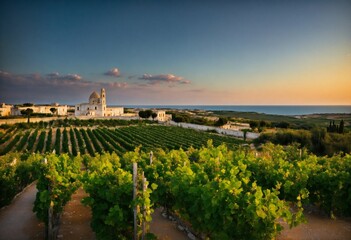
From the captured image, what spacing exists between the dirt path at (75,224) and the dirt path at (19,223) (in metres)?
0.55

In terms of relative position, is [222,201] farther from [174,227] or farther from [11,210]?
[11,210]

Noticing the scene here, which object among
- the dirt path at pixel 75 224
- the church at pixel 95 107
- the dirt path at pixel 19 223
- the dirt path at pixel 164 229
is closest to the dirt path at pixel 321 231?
the dirt path at pixel 164 229

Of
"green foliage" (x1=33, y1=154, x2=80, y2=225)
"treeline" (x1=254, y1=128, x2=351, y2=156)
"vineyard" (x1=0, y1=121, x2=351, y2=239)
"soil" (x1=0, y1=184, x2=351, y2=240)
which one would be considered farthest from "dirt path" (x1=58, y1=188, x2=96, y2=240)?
"treeline" (x1=254, y1=128, x2=351, y2=156)

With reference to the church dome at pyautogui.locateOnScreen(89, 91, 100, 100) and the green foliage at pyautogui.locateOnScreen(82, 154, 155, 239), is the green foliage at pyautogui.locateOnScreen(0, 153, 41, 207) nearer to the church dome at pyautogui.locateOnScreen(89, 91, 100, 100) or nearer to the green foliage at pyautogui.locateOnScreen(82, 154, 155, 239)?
the green foliage at pyautogui.locateOnScreen(82, 154, 155, 239)

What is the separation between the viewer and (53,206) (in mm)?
6207

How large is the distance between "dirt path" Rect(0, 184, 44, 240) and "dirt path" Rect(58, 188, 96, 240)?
1.82 feet

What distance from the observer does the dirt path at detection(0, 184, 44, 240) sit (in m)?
6.40

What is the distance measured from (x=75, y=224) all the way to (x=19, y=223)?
158 cm

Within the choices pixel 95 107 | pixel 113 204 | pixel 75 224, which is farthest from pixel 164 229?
pixel 95 107

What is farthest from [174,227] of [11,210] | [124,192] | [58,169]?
[11,210]

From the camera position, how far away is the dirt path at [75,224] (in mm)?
6322

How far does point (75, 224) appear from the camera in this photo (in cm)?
709

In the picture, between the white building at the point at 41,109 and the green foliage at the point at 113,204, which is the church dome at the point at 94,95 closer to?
the white building at the point at 41,109

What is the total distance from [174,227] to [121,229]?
185cm
